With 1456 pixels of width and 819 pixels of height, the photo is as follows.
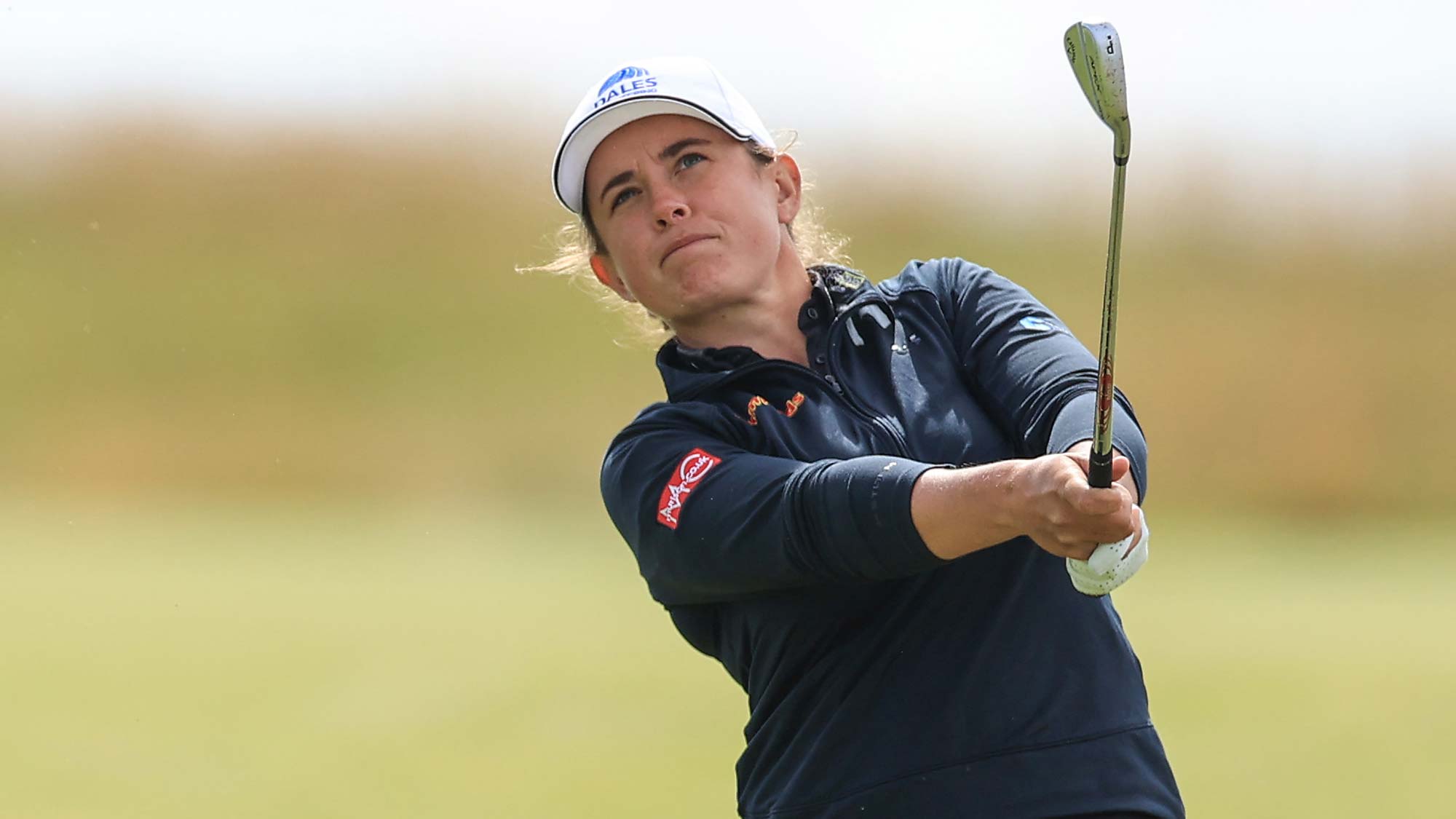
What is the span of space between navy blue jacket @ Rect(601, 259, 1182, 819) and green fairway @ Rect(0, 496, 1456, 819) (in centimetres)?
344

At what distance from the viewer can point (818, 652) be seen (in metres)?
2.05

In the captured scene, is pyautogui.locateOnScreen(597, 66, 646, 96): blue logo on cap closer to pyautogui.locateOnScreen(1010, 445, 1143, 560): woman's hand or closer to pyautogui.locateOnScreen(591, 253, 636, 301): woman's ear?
pyautogui.locateOnScreen(591, 253, 636, 301): woman's ear

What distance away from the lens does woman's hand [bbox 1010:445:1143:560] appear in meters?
1.68

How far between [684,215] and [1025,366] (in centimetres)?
49

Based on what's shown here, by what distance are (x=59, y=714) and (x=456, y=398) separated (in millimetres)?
6074

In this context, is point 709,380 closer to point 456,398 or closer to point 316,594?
point 316,594

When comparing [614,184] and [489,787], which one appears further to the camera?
[489,787]

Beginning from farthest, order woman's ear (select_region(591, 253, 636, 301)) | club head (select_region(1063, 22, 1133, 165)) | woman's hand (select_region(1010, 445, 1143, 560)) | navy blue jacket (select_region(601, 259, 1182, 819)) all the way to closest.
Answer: woman's ear (select_region(591, 253, 636, 301))
navy blue jacket (select_region(601, 259, 1182, 819))
club head (select_region(1063, 22, 1133, 165))
woman's hand (select_region(1010, 445, 1143, 560))

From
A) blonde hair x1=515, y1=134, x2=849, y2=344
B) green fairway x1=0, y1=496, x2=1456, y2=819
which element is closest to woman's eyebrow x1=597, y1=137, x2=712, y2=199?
blonde hair x1=515, y1=134, x2=849, y2=344

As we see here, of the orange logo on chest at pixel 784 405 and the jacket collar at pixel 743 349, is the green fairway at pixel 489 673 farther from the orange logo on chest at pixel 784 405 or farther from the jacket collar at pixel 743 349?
the orange logo on chest at pixel 784 405

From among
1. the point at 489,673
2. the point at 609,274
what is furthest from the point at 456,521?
the point at 609,274

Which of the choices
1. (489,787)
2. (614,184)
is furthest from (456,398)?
(614,184)

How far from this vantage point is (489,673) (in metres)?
7.28

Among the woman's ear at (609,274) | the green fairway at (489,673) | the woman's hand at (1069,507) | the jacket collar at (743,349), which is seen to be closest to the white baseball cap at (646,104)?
the woman's ear at (609,274)
